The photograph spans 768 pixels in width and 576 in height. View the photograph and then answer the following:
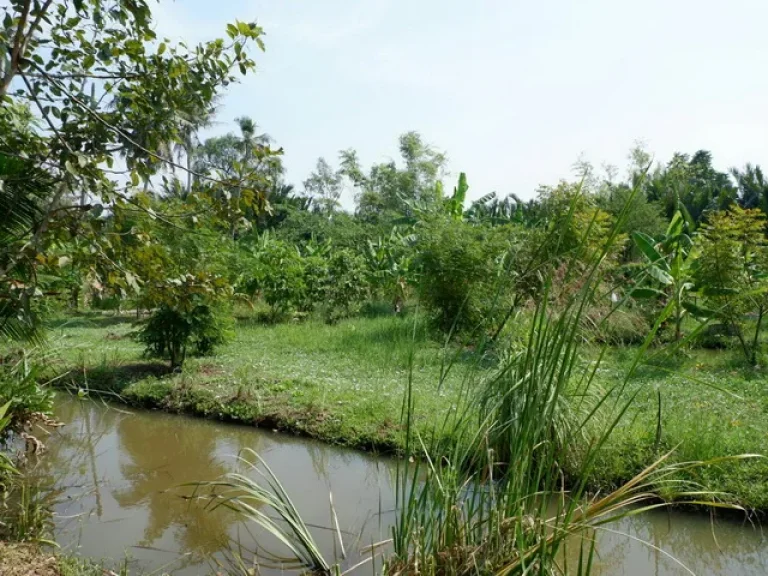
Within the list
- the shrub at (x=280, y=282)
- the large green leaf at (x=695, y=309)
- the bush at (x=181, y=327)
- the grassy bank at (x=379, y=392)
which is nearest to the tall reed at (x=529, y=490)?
the grassy bank at (x=379, y=392)

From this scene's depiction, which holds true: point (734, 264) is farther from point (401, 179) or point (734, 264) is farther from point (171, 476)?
point (401, 179)

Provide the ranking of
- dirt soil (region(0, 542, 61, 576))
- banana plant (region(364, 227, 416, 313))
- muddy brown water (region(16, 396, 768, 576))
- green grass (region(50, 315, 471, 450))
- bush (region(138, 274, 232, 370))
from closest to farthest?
1. dirt soil (region(0, 542, 61, 576))
2. muddy brown water (region(16, 396, 768, 576))
3. green grass (region(50, 315, 471, 450))
4. bush (region(138, 274, 232, 370))
5. banana plant (region(364, 227, 416, 313))

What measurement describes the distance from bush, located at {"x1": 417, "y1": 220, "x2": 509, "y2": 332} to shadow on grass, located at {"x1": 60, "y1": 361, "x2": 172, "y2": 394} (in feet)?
14.9

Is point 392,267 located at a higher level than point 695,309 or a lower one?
higher

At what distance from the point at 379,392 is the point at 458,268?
4219mm

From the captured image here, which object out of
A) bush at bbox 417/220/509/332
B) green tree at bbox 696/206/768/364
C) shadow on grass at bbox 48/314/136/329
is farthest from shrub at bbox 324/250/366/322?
green tree at bbox 696/206/768/364

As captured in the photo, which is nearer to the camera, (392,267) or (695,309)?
(695,309)

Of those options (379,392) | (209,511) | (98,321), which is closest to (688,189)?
(98,321)

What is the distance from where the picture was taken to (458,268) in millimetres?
11742

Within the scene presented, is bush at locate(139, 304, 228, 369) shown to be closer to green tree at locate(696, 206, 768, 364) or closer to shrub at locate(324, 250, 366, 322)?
shrub at locate(324, 250, 366, 322)

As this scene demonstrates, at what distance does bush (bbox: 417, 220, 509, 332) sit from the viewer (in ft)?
38.3

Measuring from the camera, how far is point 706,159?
37.7 metres

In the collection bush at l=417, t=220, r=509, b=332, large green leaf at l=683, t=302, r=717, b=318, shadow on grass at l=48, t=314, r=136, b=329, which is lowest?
shadow on grass at l=48, t=314, r=136, b=329

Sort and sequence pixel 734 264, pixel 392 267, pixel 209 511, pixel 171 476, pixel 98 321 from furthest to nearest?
pixel 392 267, pixel 98 321, pixel 734 264, pixel 171 476, pixel 209 511
